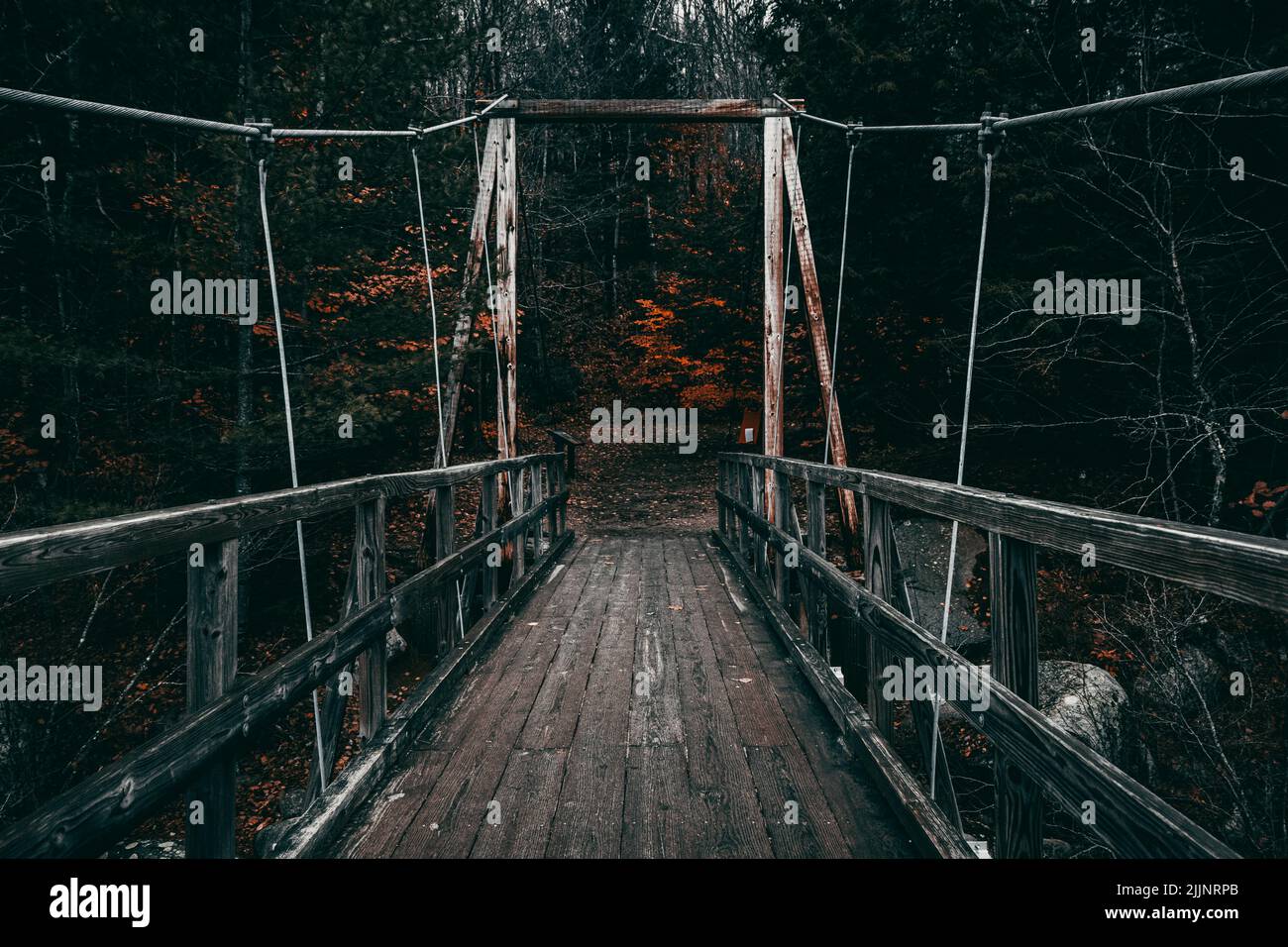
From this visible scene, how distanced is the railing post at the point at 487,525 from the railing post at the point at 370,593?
1.82 metres

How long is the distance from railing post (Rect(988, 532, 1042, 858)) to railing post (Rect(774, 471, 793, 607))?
3.03m

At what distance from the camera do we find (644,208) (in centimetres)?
2119

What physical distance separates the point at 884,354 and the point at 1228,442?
459 cm

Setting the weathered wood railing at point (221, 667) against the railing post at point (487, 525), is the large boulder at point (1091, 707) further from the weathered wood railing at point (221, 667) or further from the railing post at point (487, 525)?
the weathered wood railing at point (221, 667)

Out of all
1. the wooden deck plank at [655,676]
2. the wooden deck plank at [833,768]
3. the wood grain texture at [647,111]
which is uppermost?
the wood grain texture at [647,111]

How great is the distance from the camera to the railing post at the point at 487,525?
4.98 metres

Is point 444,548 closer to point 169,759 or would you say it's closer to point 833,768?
point 833,768

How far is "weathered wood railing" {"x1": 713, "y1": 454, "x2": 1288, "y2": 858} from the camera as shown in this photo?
1.20 metres

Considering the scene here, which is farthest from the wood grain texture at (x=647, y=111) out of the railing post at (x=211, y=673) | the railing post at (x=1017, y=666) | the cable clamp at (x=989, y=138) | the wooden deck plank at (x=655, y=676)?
the railing post at (x=1017, y=666)

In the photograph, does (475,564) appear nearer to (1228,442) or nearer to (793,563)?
(793,563)

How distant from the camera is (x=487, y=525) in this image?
17.4ft

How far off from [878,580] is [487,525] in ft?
10.1

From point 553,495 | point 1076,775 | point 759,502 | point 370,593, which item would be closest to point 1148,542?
point 1076,775

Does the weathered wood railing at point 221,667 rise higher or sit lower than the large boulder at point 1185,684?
higher
